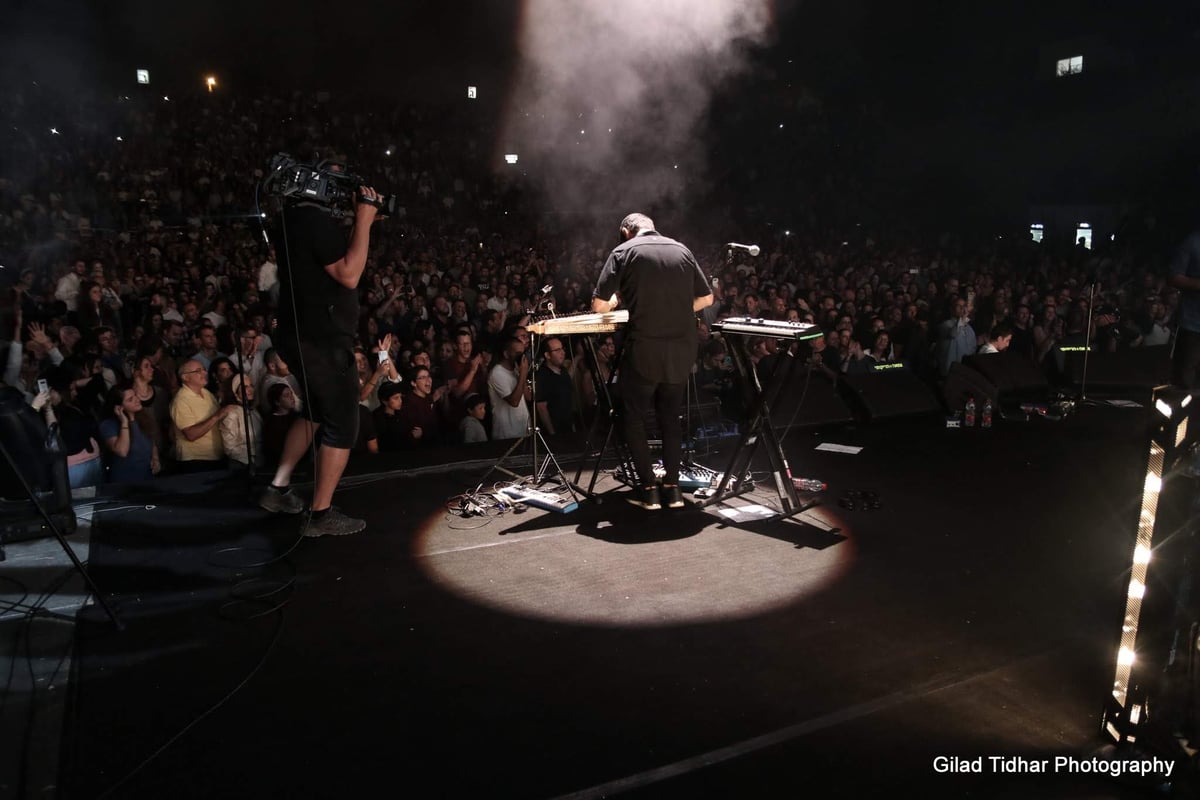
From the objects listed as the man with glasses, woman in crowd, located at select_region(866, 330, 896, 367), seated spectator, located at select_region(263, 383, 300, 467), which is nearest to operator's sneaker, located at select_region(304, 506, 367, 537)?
seated spectator, located at select_region(263, 383, 300, 467)

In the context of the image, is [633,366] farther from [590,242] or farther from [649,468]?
[590,242]

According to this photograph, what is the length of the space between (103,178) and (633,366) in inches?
469

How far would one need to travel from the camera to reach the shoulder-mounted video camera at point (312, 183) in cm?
315

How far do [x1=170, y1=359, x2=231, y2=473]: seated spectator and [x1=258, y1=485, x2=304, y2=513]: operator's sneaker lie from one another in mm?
1042

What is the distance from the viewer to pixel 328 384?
130 inches

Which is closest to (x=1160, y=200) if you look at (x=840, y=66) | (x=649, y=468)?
(x=840, y=66)

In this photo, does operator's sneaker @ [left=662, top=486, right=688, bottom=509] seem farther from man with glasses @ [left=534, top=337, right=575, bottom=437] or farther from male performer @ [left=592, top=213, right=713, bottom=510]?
man with glasses @ [left=534, top=337, right=575, bottom=437]

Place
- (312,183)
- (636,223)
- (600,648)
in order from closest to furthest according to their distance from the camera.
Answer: (600,648), (312,183), (636,223)

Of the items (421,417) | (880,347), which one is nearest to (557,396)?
(421,417)

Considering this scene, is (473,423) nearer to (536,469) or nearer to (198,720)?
(536,469)

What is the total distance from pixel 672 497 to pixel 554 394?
6.07ft

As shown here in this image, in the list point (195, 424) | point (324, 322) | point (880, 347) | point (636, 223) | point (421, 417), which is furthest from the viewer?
point (880, 347)

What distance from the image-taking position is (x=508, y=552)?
10.7 ft

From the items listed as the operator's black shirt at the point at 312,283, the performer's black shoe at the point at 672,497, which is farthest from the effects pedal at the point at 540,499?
the operator's black shirt at the point at 312,283
